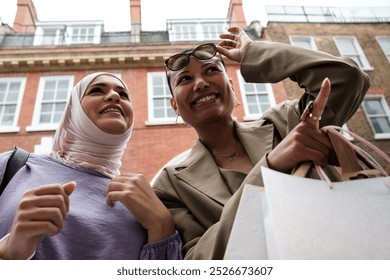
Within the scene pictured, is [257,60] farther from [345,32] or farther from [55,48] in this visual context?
[345,32]

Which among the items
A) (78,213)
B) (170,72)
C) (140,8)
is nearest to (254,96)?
(140,8)

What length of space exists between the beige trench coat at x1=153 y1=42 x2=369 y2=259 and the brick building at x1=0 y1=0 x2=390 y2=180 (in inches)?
147

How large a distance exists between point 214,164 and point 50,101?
5.29 m

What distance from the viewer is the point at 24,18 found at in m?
7.52

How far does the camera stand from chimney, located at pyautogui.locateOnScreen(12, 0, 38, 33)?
731 centimetres

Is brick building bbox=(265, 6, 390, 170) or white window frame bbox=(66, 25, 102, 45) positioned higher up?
white window frame bbox=(66, 25, 102, 45)

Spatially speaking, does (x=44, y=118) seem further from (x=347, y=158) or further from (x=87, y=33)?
(x=347, y=158)

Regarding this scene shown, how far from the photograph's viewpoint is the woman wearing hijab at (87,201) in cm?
73

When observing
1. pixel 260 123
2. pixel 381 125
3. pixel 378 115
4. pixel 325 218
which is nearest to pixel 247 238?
pixel 325 218

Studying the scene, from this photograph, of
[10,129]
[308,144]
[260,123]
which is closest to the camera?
[308,144]

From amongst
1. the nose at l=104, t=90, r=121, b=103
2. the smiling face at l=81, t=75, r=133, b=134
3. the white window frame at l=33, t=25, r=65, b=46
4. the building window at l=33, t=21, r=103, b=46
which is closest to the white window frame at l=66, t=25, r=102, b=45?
the building window at l=33, t=21, r=103, b=46

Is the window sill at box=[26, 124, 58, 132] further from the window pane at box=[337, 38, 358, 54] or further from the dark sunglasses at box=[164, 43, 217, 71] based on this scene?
the window pane at box=[337, 38, 358, 54]

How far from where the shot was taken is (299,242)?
474 millimetres

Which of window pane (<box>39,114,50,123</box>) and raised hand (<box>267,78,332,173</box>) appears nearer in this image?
raised hand (<box>267,78,332,173</box>)
